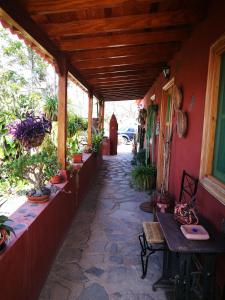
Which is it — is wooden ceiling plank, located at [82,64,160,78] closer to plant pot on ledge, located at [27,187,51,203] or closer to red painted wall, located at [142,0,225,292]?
red painted wall, located at [142,0,225,292]

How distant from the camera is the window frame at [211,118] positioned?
202cm

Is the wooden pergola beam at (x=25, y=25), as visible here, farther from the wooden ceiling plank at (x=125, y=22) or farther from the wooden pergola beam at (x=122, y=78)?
the wooden pergola beam at (x=122, y=78)

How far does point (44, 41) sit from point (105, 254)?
2.39 m

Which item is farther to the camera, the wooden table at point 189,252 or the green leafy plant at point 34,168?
the green leafy plant at point 34,168

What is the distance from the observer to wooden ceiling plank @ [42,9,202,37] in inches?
86.0

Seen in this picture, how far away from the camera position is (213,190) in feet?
6.35

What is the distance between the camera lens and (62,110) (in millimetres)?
3158

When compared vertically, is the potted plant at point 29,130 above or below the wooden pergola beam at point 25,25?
below

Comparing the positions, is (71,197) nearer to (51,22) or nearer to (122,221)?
(122,221)

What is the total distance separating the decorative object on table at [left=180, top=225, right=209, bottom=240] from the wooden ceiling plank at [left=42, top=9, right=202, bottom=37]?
190 centimetres

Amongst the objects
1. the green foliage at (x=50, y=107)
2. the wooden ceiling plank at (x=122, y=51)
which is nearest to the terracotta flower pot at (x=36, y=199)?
the wooden ceiling plank at (x=122, y=51)

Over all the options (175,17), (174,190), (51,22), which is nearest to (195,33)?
(175,17)

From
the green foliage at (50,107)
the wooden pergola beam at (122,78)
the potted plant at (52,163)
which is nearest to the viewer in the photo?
the potted plant at (52,163)

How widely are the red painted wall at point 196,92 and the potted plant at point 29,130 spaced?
160cm
